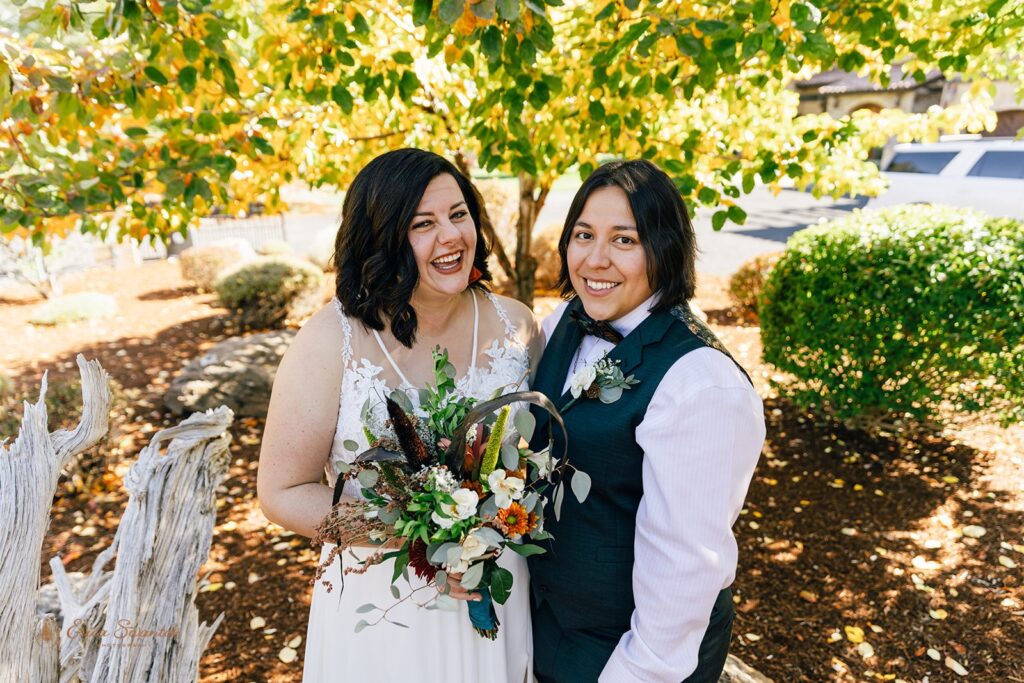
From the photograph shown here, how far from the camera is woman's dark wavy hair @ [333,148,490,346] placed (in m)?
2.07

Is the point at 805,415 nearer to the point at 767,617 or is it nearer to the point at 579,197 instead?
the point at 767,617

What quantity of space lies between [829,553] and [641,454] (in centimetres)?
313

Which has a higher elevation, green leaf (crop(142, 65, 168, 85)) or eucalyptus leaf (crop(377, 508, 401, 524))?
green leaf (crop(142, 65, 168, 85))

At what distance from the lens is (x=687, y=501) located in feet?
5.32

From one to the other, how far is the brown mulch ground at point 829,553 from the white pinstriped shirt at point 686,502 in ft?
6.66

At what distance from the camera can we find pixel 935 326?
15.5 ft

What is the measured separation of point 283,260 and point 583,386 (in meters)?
8.79

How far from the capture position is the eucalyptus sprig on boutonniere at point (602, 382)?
5.73 ft

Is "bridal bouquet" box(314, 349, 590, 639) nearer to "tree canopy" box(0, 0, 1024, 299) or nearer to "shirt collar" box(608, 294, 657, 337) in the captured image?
"shirt collar" box(608, 294, 657, 337)

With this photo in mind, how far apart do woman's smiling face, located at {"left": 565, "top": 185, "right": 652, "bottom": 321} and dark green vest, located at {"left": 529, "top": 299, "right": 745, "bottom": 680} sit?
0.11 metres

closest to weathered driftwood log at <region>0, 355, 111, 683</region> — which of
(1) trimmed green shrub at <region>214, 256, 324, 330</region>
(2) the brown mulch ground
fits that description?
(2) the brown mulch ground

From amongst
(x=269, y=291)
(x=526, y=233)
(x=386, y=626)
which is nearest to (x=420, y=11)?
(x=386, y=626)

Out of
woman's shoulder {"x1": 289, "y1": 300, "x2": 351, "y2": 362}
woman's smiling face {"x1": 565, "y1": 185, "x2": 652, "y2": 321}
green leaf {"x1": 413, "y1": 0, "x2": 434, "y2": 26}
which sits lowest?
woman's shoulder {"x1": 289, "y1": 300, "x2": 351, "y2": 362}

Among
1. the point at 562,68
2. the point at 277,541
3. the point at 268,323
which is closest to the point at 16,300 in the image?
→ the point at 268,323
